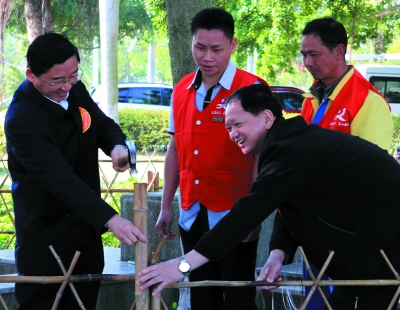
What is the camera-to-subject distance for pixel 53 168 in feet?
8.89

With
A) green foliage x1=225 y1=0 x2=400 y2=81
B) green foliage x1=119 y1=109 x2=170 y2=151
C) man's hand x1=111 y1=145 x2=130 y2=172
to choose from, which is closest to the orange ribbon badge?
man's hand x1=111 y1=145 x2=130 y2=172

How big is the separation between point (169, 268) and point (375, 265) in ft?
2.58

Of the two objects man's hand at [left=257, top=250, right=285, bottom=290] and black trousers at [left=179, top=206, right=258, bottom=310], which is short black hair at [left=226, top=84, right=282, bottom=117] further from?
black trousers at [left=179, top=206, right=258, bottom=310]

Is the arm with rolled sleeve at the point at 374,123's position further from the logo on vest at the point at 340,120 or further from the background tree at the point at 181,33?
the background tree at the point at 181,33

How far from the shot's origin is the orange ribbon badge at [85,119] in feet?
9.95

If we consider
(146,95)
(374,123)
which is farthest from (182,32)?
(146,95)

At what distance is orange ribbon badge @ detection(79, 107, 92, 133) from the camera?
3.03 meters

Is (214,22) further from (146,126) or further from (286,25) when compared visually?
(146,126)

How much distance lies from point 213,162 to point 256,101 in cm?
64

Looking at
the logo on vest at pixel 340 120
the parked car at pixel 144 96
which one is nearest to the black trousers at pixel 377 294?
the logo on vest at pixel 340 120

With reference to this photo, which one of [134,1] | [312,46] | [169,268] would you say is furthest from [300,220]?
[134,1]

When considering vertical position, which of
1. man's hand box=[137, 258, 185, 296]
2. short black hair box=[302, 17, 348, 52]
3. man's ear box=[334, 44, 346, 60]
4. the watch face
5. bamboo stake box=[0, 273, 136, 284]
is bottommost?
bamboo stake box=[0, 273, 136, 284]

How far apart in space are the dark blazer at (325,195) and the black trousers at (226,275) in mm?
707

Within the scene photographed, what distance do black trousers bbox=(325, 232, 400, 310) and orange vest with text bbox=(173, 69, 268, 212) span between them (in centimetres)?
77
